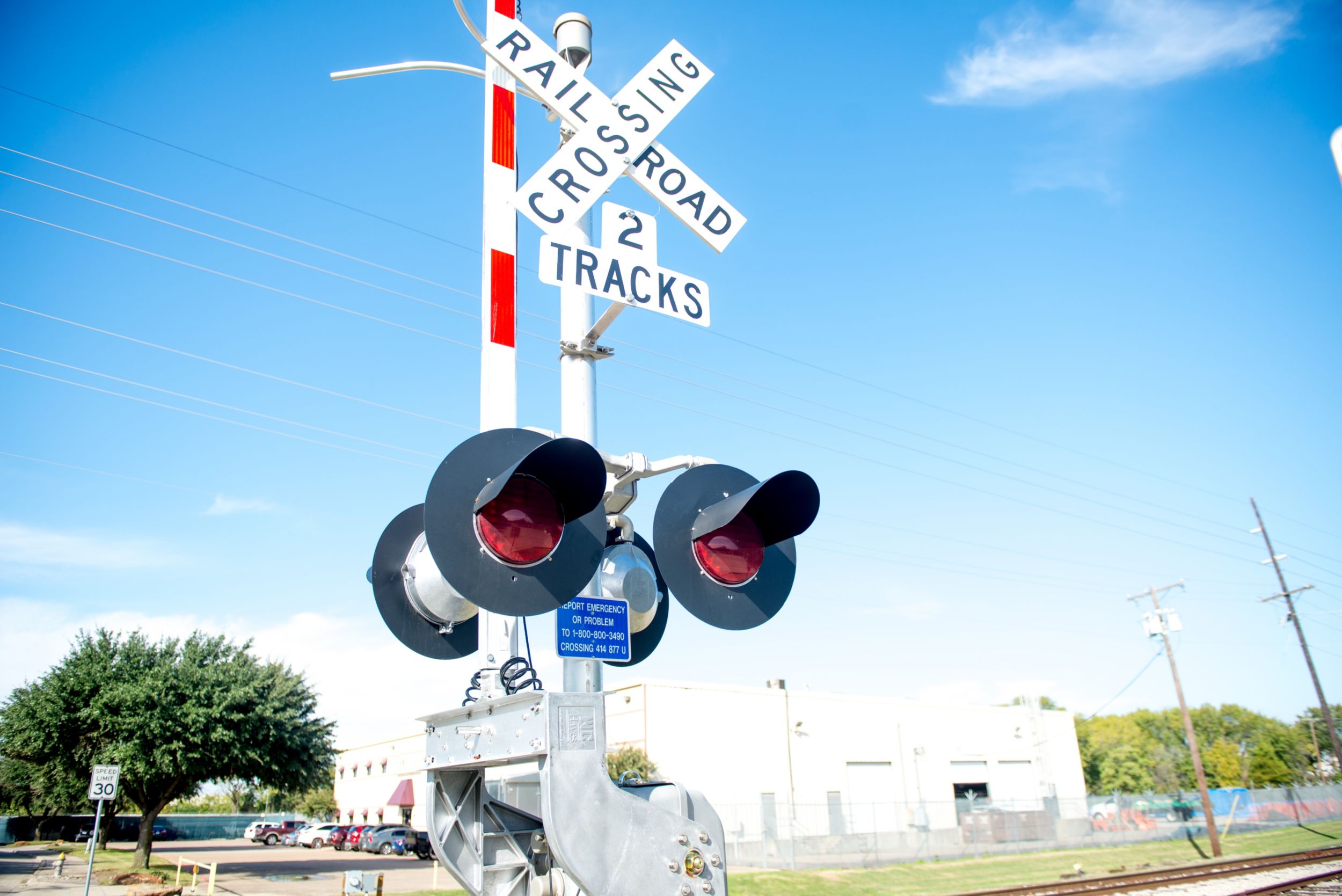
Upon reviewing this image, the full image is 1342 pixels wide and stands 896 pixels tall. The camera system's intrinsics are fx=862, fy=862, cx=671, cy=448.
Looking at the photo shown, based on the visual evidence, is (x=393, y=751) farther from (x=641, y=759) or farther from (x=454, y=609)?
(x=454, y=609)

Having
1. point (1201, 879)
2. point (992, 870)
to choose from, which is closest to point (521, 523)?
point (1201, 879)

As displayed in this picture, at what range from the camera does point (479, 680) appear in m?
3.14

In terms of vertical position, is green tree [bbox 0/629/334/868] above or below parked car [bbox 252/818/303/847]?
above

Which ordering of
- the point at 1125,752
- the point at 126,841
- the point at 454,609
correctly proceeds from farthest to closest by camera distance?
the point at 1125,752 → the point at 126,841 → the point at 454,609

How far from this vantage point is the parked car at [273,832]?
52469mm

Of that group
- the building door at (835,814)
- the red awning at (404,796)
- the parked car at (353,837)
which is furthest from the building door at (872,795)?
the red awning at (404,796)

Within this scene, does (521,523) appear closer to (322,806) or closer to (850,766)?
(850,766)

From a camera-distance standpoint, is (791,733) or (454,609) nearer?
(454,609)

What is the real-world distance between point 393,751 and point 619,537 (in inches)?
2387

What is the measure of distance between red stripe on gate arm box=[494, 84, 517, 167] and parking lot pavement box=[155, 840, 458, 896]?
1565 cm

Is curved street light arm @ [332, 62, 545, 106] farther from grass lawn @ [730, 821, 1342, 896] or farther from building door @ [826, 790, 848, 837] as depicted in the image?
building door @ [826, 790, 848, 837]

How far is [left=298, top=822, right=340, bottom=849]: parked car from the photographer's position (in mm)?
45938

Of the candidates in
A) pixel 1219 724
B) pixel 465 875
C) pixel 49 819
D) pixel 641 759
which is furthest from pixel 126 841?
pixel 1219 724

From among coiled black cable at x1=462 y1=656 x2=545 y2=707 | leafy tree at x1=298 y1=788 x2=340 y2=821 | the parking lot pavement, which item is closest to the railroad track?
the parking lot pavement
